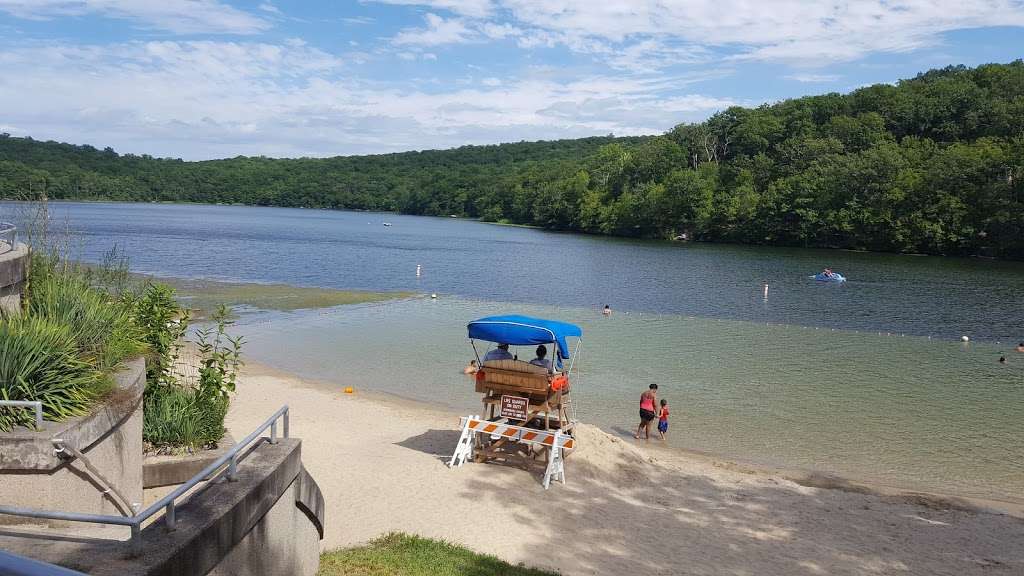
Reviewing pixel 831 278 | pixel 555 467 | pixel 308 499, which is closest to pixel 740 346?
pixel 555 467

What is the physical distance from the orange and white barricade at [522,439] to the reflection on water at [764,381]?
17.8 ft

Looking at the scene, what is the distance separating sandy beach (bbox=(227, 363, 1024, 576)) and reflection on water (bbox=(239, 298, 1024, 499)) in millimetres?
2472

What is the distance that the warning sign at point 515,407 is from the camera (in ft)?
42.1

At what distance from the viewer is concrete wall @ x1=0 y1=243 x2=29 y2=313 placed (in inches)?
317

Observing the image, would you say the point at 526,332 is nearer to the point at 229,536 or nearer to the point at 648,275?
the point at 229,536

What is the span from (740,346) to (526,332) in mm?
17747

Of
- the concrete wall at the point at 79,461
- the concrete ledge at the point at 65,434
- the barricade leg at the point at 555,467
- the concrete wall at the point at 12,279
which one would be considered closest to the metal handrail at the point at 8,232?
the concrete wall at the point at 12,279

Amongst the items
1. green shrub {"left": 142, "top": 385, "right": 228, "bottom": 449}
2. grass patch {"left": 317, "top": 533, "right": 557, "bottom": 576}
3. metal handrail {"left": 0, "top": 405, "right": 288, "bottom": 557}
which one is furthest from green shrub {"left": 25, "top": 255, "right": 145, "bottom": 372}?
grass patch {"left": 317, "top": 533, "right": 557, "bottom": 576}

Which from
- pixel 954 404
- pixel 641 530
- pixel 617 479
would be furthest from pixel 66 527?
pixel 954 404

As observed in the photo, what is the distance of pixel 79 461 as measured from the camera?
6223 millimetres

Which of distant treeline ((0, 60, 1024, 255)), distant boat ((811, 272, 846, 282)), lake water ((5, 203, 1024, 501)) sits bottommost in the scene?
lake water ((5, 203, 1024, 501))

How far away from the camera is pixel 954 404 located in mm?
20922

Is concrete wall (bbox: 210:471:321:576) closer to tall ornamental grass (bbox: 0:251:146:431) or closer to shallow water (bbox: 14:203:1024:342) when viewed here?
tall ornamental grass (bbox: 0:251:146:431)

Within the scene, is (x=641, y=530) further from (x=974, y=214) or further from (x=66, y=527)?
(x=974, y=214)
